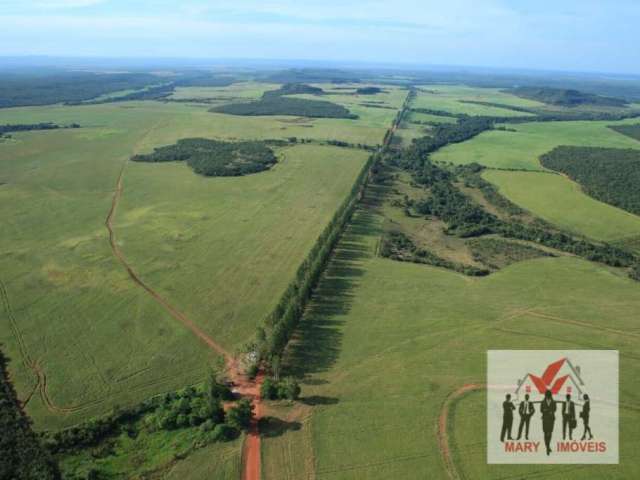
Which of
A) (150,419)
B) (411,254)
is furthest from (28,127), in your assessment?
(150,419)

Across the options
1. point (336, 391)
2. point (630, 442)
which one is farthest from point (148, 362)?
point (630, 442)

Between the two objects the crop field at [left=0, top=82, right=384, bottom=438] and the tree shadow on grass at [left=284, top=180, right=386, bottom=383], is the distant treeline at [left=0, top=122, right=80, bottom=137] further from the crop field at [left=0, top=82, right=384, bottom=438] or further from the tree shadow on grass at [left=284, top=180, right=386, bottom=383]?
the tree shadow on grass at [left=284, top=180, right=386, bottom=383]

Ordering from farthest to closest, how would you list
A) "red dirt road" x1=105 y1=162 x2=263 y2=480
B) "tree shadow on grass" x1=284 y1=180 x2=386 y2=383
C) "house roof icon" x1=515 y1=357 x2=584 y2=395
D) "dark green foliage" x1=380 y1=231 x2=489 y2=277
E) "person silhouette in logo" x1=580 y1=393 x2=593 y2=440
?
"dark green foliage" x1=380 y1=231 x2=489 y2=277 → "tree shadow on grass" x1=284 y1=180 x2=386 y2=383 → "house roof icon" x1=515 y1=357 x2=584 y2=395 → "person silhouette in logo" x1=580 y1=393 x2=593 y2=440 → "red dirt road" x1=105 y1=162 x2=263 y2=480

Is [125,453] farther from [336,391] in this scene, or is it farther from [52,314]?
[52,314]

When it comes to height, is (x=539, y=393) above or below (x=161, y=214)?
below

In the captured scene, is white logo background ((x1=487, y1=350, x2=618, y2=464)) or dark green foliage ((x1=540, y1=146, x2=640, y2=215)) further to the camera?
dark green foliage ((x1=540, y1=146, x2=640, y2=215))

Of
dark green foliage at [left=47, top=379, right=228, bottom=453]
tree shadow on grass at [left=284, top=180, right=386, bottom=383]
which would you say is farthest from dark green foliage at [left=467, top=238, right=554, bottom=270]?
dark green foliage at [left=47, top=379, right=228, bottom=453]
